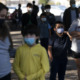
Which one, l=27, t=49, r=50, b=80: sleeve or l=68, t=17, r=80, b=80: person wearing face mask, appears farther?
l=68, t=17, r=80, b=80: person wearing face mask

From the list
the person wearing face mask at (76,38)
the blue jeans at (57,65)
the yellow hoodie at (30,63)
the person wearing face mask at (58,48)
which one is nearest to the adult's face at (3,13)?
the yellow hoodie at (30,63)

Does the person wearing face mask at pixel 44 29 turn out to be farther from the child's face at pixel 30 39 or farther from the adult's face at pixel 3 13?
the child's face at pixel 30 39

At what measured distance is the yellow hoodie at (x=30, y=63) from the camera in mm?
4047

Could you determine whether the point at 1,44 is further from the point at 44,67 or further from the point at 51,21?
the point at 51,21

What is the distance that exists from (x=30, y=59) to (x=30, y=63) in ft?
0.17

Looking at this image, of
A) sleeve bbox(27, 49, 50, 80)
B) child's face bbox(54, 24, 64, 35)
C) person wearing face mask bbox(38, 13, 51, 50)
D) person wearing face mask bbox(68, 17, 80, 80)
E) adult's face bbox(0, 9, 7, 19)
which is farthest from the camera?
person wearing face mask bbox(38, 13, 51, 50)

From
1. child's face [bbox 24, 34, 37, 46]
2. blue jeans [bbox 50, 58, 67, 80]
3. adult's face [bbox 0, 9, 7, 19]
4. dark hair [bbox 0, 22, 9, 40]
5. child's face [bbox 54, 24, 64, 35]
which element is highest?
adult's face [bbox 0, 9, 7, 19]

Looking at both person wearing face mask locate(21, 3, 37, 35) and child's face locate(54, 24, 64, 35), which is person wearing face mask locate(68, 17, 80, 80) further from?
person wearing face mask locate(21, 3, 37, 35)

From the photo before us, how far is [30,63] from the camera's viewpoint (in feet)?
13.3

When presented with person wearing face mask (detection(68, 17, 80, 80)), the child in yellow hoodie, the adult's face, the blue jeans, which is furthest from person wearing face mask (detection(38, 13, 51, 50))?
the child in yellow hoodie

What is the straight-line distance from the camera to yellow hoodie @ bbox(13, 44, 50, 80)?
4047 mm

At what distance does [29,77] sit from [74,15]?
4.98m

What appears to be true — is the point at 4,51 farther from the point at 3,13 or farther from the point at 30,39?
the point at 3,13

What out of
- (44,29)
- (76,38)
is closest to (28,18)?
(44,29)
